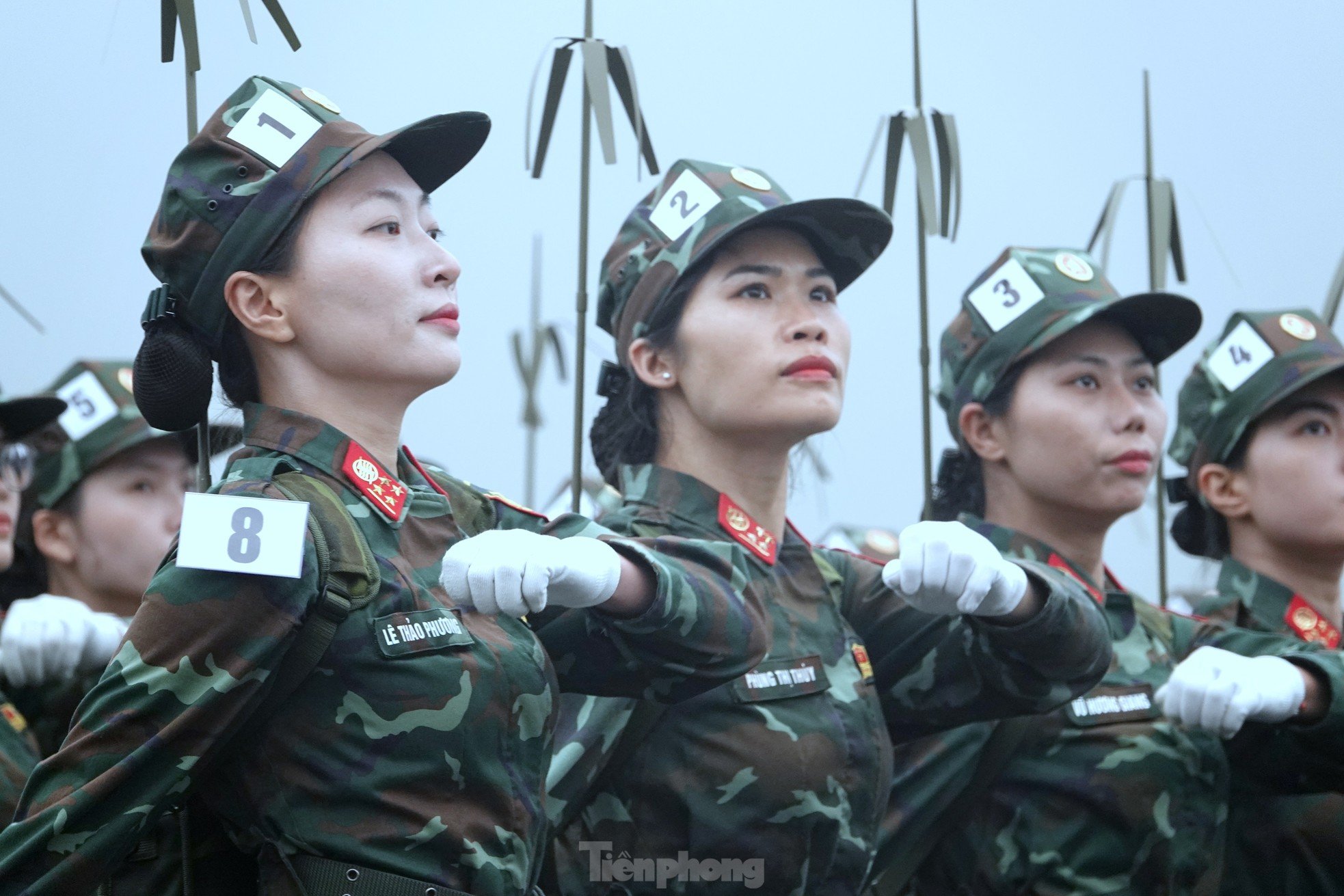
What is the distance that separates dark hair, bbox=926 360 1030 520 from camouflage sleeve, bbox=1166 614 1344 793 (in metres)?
0.75

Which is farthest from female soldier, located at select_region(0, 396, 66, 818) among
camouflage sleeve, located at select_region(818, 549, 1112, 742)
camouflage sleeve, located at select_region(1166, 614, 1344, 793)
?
camouflage sleeve, located at select_region(1166, 614, 1344, 793)

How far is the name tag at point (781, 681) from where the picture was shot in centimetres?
281

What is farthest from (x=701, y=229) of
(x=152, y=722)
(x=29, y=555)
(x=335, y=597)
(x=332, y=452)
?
(x=29, y=555)

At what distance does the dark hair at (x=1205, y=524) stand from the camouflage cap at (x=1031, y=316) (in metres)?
0.39

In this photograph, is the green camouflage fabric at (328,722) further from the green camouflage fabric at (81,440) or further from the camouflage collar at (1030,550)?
the green camouflage fabric at (81,440)

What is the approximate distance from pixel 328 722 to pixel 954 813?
5.65 feet

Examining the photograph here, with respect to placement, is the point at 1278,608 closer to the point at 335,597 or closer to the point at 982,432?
the point at 982,432

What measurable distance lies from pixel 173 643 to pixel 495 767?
44 cm

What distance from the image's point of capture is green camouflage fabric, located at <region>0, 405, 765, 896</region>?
2.01 m

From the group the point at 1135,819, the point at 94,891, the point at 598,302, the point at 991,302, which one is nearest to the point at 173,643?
the point at 94,891

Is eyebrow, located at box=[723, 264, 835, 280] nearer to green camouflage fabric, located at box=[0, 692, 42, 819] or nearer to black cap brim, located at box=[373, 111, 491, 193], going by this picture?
black cap brim, located at box=[373, 111, 491, 193]

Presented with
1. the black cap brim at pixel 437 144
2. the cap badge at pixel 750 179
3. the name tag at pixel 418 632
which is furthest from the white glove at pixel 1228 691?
the black cap brim at pixel 437 144

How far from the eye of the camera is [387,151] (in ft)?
8.38

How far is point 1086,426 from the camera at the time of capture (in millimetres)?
3656
